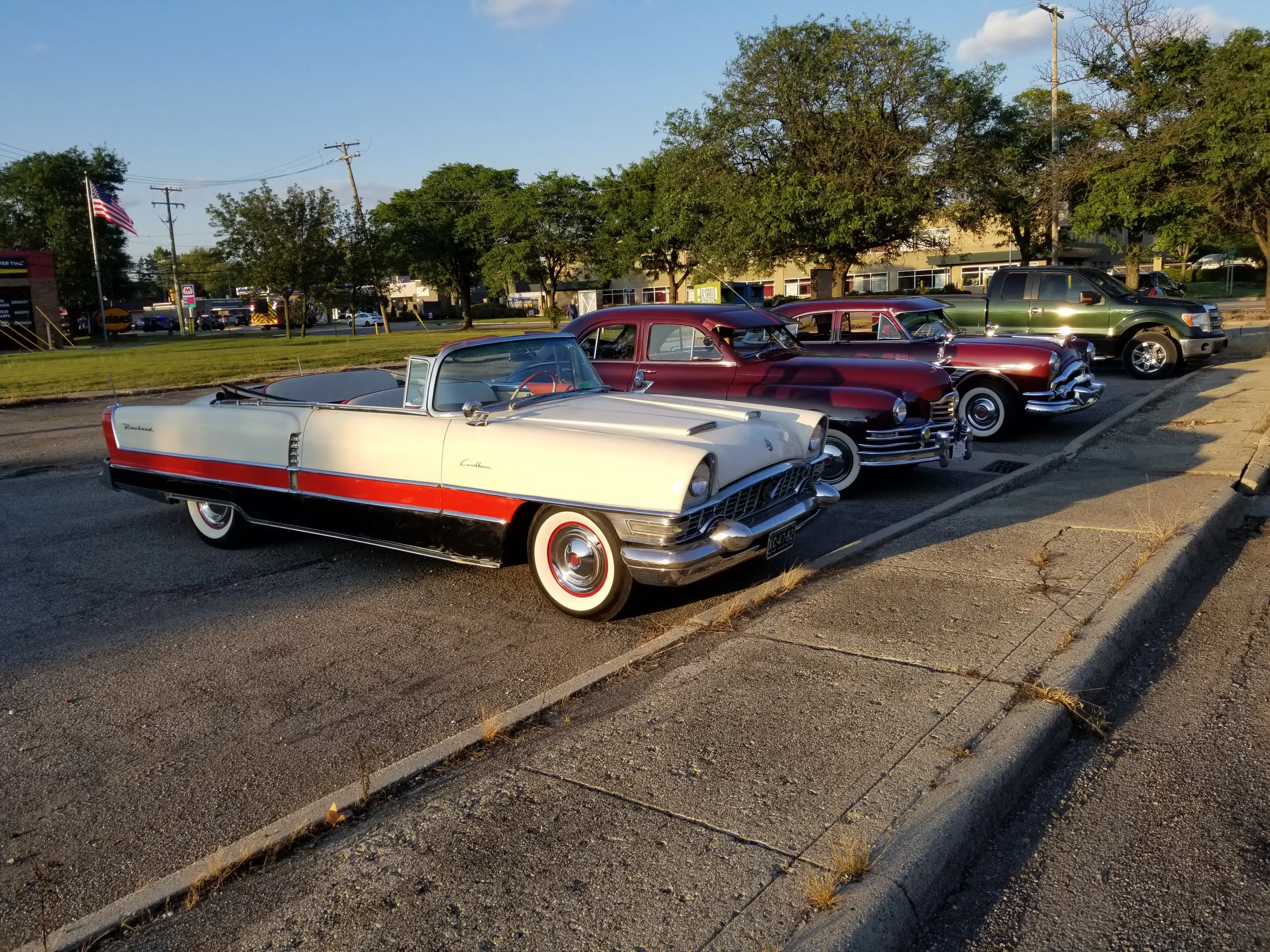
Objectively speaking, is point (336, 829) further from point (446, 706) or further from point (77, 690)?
point (77, 690)

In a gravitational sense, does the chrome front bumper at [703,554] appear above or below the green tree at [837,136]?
below

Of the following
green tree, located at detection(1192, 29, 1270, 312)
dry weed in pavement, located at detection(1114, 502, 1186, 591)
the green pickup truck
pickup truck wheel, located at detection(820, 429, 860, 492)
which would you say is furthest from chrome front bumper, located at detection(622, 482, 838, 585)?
green tree, located at detection(1192, 29, 1270, 312)

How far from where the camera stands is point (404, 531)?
5.63 metres

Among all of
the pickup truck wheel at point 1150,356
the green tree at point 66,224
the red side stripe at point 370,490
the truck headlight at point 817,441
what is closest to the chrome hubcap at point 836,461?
the truck headlight at point 817,441

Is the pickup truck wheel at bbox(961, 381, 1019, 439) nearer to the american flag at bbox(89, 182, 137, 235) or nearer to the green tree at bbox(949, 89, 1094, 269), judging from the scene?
the green tree at bbox(949, 89, 1094, 269)

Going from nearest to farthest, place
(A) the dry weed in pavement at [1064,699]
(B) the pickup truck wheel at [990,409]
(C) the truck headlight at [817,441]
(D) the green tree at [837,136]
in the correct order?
(A) the dry weed in pavement at [1064,699], (C) the truck headlight at [817,441], (B) the pickup truck wheel at [990,409], (D) the green tree at [837,136]

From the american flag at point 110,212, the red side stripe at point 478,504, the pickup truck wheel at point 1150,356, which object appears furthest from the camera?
the american flag at point 110,212

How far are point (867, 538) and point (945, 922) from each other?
3886 mm

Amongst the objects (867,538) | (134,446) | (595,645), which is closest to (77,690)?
(595,645)

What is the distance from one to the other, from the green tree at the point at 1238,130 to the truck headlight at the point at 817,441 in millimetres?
23787

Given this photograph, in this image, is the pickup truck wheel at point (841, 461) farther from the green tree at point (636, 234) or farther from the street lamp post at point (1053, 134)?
the green tree at point (636, 234)

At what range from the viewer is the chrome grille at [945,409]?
8422 millimetres

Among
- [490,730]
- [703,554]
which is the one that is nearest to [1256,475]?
[703,554]

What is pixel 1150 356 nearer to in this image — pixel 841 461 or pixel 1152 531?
pixel 841 461
